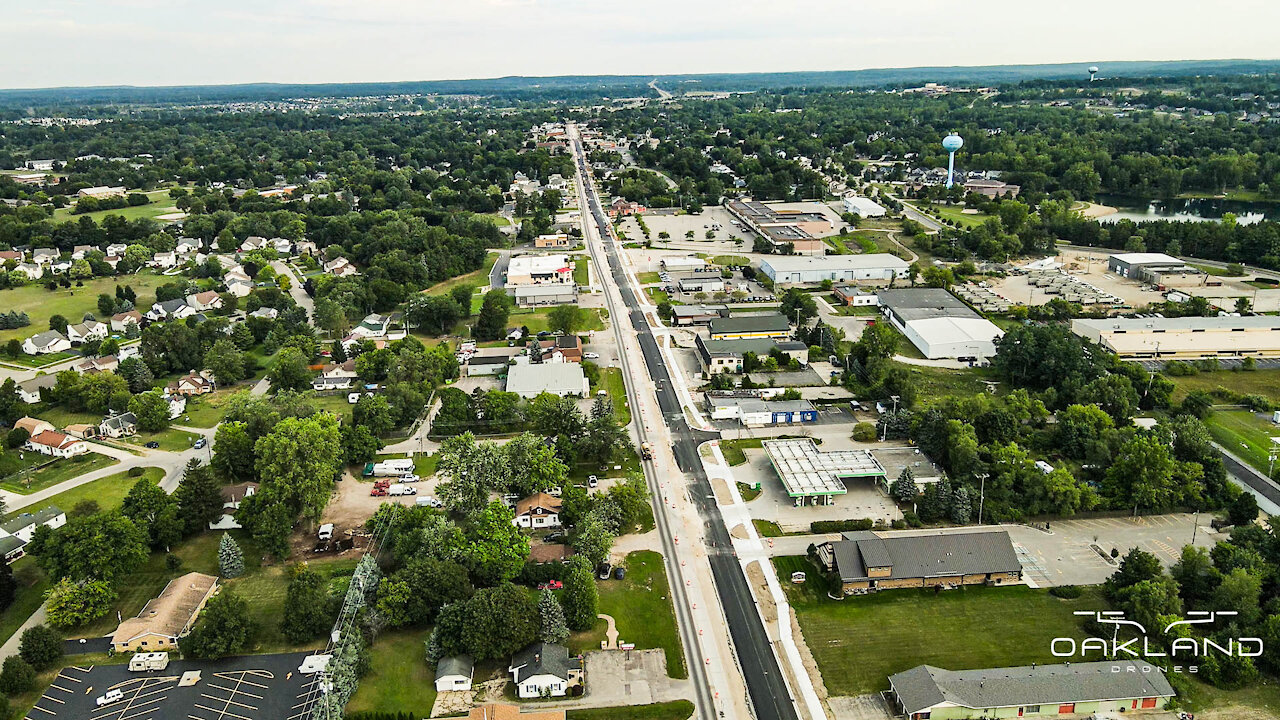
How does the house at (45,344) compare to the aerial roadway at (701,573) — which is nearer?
the aerial roadway at (701,573)

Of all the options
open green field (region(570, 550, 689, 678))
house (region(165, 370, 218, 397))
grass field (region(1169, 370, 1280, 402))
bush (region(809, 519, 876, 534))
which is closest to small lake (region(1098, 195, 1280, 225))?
grass field (region(1169, 370, 1280, 402))

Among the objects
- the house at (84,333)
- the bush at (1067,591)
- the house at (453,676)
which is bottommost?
the bush at (1067,591)

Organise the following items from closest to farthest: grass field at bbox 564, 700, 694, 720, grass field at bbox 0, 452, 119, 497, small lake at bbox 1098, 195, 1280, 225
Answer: grass field at bbox 564, 700, 694, 720, grass field at bbox 0, 452, 119, 497, small lake at bbox 1098, 195, 1280, 225

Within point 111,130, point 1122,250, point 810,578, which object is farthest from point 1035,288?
point 111,130

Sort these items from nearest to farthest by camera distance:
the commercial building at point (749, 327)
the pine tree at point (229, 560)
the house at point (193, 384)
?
1. the pine tree at point (229, 560)
2. the house at point (193, 384)
3. the commercial building at point (749, 327)

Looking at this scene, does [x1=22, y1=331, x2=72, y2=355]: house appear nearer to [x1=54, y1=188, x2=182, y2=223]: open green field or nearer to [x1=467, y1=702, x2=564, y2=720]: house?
[x1=54, y1=188, x2=182, y2=223]: open green field

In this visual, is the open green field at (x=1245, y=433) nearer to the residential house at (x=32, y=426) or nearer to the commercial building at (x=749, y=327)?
the commercial building at (x=749, y=327)

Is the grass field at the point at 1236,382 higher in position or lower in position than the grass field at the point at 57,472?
lower

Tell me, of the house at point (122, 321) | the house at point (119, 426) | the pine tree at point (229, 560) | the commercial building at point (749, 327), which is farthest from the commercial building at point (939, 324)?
the house at point (122, 321)
